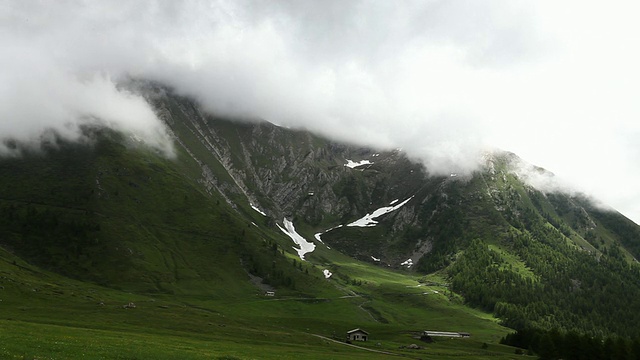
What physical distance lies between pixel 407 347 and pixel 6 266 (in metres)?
161

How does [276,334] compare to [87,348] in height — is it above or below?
below

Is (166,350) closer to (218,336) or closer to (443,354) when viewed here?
(218,336)

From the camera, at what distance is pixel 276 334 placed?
11775 centimetres

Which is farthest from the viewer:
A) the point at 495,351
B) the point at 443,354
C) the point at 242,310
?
the point at 242,310

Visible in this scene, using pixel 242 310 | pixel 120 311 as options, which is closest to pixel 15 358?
pixel 120 311

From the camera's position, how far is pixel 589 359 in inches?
4688

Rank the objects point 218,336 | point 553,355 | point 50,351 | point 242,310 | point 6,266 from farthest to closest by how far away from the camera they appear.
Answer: point 242,310 → point 6,266 → point 553,355 → point 218,336 → point 50,351

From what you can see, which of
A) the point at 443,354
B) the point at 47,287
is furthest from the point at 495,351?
the point at 47,287

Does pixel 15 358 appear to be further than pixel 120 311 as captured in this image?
No

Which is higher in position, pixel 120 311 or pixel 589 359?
pixel 589 359

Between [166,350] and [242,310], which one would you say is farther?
[242,310]

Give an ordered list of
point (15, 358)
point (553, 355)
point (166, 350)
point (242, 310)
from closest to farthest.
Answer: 1. point (15, 358)
2. point (166, 350)
3. point (553, 355)
4. point (242, 310)

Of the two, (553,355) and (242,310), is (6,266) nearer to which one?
(242,310)

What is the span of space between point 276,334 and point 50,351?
78641 mm
